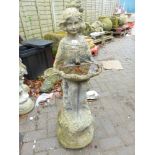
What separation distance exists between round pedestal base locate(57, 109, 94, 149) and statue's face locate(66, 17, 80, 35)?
1030 mm

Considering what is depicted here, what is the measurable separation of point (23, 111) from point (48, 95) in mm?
667

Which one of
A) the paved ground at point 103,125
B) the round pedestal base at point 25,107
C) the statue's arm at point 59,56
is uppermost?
the statue's arm at point 59,56

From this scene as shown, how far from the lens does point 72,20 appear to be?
214cm

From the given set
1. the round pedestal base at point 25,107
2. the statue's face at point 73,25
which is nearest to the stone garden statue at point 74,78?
the statue's face at point 73,25

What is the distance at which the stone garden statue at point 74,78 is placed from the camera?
2.19 metres

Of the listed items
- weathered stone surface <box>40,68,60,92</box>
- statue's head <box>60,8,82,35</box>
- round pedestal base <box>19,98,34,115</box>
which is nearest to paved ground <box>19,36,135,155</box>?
round pedestal base <box>19,98,34,115</box>

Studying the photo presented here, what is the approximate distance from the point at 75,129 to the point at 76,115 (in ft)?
0.57

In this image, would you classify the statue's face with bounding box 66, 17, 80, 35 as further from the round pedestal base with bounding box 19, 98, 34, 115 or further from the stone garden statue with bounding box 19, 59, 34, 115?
the round pedestal base with bounding box 19, 98, 34, 115

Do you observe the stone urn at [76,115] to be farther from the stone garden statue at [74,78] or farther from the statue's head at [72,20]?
the statue's head at [72,20]

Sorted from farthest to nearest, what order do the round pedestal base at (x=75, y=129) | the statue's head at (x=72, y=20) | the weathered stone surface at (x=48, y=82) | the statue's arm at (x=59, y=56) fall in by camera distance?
1. the weathered stone surface at (x=48, y=82)
2. the round pedestal base at (x=75, y=129)
3. the statue's arm at (x=59, y=56)
4. the statue's head at (x=72, y=20)

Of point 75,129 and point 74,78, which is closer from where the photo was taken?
point 74,78

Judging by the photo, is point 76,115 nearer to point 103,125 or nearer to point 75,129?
point 75,129

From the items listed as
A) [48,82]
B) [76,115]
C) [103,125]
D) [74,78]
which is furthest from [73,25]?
[48,82]
